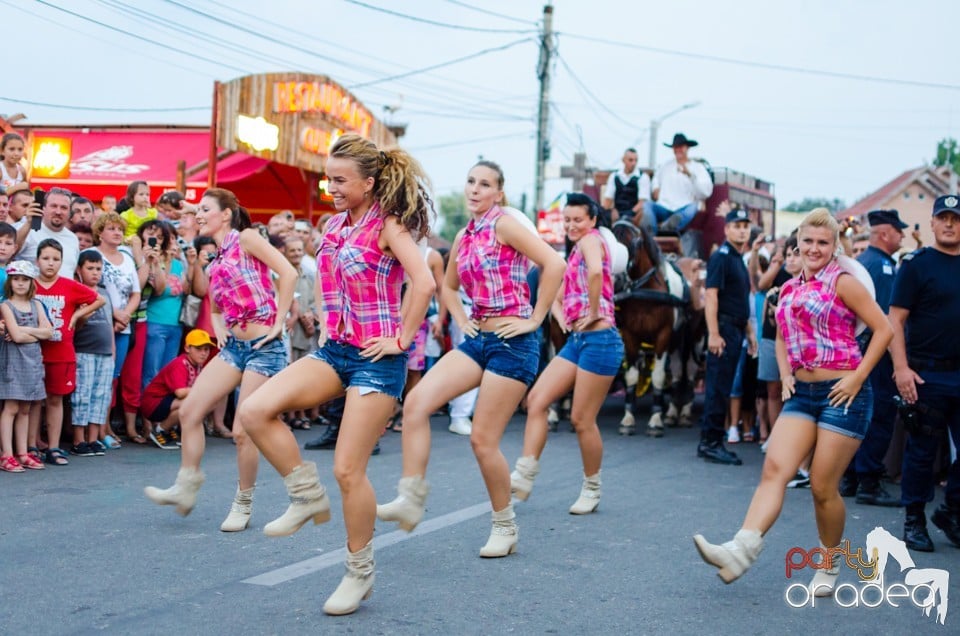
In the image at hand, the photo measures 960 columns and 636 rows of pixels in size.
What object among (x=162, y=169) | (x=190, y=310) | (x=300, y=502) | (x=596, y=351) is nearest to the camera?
(x=300, y=502)

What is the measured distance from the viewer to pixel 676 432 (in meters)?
12.8

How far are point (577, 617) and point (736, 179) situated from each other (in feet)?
45.3

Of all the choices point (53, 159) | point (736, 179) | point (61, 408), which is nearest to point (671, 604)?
point (61, 408)

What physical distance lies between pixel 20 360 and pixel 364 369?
15.6ft

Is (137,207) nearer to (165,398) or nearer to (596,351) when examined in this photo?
(165,398)

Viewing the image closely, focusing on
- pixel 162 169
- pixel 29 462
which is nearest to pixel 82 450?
pixel 29 462

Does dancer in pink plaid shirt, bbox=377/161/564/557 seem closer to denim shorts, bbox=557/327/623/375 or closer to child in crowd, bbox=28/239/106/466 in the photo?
Result: denim shorts, bbox=557/327/623/375

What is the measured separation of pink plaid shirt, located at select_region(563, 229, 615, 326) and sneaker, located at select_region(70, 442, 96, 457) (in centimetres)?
437

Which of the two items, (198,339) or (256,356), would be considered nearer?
(256,356)

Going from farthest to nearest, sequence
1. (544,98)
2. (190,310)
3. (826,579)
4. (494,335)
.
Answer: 1. (544,98)
2. (190,310)
3. (494,335)
4. (826,579)

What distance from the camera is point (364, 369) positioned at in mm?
4863

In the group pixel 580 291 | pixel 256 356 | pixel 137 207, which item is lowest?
pixel 256 356

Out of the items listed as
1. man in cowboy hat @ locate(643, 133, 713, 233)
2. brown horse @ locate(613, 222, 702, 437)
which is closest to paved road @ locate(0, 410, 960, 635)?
brown horse @ locate(613, 222, 702, 437)

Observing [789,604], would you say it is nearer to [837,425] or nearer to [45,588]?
[837,425]
